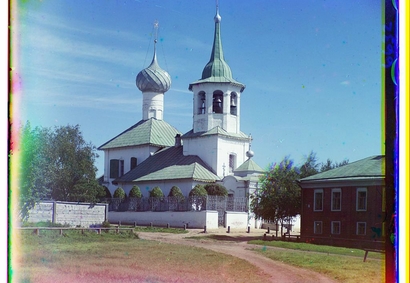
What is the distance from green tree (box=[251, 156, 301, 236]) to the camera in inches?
570

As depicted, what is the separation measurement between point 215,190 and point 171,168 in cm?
222

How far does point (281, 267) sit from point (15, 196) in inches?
196

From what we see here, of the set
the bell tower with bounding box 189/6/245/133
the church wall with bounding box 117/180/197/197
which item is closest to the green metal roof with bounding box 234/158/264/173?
the bell tower with bounding box 189/6/245/133

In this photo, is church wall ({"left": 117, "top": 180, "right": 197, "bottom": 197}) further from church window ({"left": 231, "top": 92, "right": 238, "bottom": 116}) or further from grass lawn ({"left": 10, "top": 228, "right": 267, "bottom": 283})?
grass lawn ({"left": 10, "top": 228, "right": 267, "bottom": 283})

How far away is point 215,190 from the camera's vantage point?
2300 centimetres

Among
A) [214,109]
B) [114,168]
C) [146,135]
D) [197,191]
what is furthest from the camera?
[214,109]

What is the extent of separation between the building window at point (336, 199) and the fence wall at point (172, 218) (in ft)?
16.7

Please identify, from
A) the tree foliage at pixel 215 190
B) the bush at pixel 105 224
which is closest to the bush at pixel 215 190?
the tree foliage at pixel 215 190

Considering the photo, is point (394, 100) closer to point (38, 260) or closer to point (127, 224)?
point (38, 260)

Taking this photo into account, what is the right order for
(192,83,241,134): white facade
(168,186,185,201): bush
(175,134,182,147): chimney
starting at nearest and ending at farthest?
(175,134,182,147): chimney
(168,186,185,201): bush
(192,83,241,134): white facade

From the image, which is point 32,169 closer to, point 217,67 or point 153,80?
point 153,80

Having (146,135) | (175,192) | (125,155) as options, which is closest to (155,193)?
(146,135)

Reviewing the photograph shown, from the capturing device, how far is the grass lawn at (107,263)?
33.3 ft

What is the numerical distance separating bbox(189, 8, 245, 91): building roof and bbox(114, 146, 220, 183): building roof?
8.67 feet
